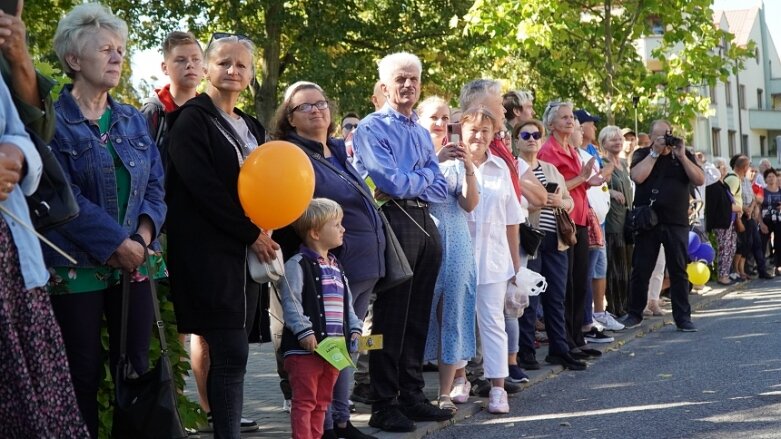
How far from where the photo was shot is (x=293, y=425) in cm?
607

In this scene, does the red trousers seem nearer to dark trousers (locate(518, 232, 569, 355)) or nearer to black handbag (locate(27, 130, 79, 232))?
black handbag (locate(27, 130, 79, 232))

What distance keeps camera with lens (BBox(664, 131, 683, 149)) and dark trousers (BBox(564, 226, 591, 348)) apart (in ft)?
8.46

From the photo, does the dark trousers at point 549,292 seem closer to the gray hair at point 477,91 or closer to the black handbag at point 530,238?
the black handbag at point 530,238

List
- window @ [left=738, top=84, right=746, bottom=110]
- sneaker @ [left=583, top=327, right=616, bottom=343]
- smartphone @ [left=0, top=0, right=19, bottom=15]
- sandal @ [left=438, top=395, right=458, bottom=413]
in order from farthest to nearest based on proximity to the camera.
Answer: window @ [left=738, top=84, right=746, bottom=110] → sneaker @ [left=583, top=327, right=616, bottom=343] → sandal @ [left=438, top=395, right=458, bottom=413] → smartphone @ [left=0, top=0, right=19, bottom=15]

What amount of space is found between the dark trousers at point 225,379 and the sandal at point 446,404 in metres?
2.25

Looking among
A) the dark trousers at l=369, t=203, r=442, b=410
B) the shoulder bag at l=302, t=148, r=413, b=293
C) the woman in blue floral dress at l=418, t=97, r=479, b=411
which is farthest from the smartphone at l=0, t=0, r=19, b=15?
the woman in blue floral dress at l=418, t=97, r=479, b=411

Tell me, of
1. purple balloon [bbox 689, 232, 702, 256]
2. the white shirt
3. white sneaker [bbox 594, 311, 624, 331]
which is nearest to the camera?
the white shirt

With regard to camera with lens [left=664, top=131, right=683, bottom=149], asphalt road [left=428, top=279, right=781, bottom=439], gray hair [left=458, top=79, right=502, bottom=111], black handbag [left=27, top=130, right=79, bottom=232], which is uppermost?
gray hair [left=458, top=79, right=502, bottom=111]

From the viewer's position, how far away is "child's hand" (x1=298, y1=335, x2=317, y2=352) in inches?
233

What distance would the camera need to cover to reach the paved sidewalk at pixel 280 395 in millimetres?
7186

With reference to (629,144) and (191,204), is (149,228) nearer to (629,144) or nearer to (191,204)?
(191,204)

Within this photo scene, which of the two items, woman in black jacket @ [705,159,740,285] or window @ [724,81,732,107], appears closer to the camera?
woman in black jacket @ [705,159,740,285]

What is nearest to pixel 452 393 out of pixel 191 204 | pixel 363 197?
pixel 363 197

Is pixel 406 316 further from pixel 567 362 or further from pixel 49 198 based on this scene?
pixel 49 198
